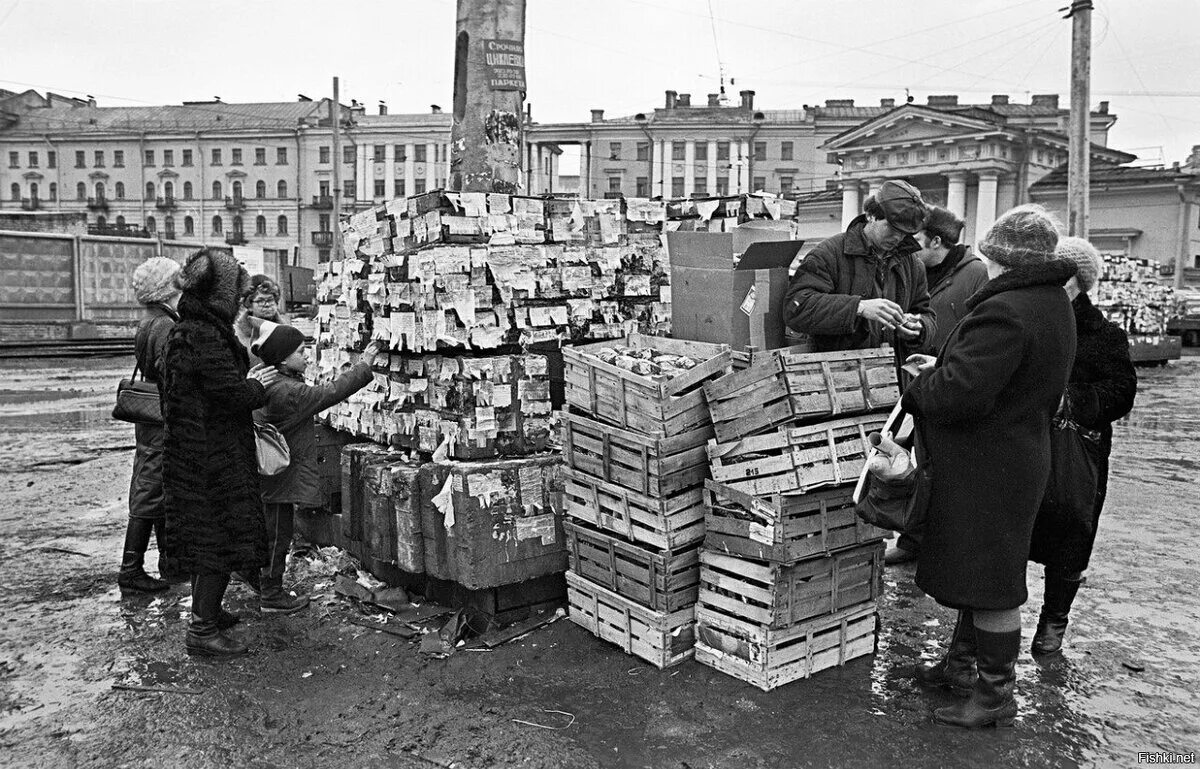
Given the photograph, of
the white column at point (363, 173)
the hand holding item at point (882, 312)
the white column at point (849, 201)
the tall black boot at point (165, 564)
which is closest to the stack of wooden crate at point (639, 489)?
the hand holding item at point (882, 312)

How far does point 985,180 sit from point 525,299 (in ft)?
118

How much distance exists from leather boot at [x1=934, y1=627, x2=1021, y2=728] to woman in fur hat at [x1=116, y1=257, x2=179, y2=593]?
4.35 m

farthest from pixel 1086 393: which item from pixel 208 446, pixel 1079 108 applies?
pixel 1079 108

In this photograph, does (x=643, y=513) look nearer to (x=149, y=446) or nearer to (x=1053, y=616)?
(x=1053, y=616)

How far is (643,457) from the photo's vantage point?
4203mm

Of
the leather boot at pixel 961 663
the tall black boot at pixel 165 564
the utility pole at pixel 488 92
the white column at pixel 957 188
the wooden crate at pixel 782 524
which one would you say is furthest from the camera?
the white column at pixel 957 188

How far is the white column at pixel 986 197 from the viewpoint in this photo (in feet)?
119

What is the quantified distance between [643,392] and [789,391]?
0.67 metres

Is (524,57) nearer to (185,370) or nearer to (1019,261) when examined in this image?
(185,370)

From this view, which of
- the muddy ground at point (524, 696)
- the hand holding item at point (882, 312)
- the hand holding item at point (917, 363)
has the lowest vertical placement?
the muddy ground at point (524, 696)

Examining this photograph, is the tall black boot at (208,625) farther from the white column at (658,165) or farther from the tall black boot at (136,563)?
the white column at (658,165)

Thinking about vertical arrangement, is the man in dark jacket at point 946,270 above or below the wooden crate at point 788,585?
above

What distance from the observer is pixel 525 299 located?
16.7 ft

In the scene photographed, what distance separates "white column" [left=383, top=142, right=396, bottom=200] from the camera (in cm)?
7281
